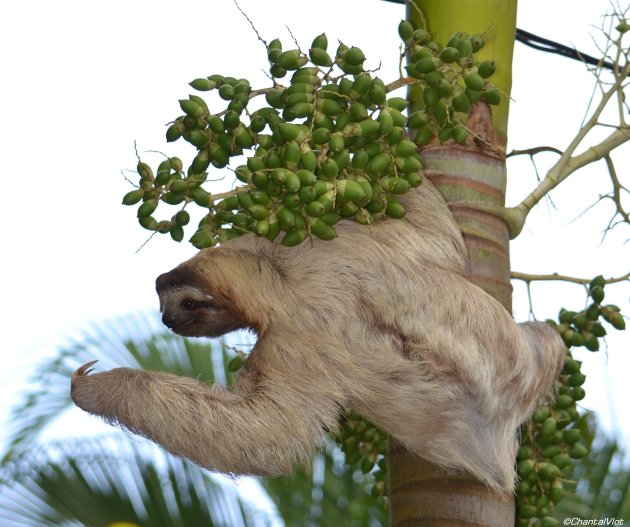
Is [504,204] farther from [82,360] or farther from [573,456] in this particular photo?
[82,360]

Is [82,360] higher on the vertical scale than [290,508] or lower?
higher

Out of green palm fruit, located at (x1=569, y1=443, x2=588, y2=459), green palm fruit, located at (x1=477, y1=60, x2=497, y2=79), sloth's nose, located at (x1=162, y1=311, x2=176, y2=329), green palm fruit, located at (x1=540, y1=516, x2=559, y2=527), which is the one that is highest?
green palm fruit, located at (x1=477, y1=60, x2=497, y2=79)

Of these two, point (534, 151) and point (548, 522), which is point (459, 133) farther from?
point (548, 522)

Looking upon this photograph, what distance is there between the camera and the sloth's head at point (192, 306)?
3.56 m

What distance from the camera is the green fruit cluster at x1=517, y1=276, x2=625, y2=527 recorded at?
3.89 meters

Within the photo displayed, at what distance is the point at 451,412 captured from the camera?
3533mm

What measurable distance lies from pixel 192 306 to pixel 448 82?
1275 millimetres

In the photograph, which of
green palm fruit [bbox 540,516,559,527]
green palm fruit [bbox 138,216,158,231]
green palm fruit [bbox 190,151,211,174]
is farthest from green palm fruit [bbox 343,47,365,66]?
green palm fruit [bbox 540,516,559,527]

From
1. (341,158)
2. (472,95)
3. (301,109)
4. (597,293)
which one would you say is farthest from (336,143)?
(597,293)

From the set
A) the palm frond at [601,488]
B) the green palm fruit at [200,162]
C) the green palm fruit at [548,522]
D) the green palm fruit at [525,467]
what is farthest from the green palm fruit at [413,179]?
the palm frond at [601,488]

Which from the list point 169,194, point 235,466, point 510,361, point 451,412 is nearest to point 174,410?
point 235,466

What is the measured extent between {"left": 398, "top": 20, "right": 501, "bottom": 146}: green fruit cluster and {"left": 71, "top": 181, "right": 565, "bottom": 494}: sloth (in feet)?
0.80

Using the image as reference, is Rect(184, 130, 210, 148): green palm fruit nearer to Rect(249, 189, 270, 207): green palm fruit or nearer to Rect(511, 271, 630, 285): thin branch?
Rect(249, 189, 270, 207): green palm fruit

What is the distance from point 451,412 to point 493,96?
1205mm
